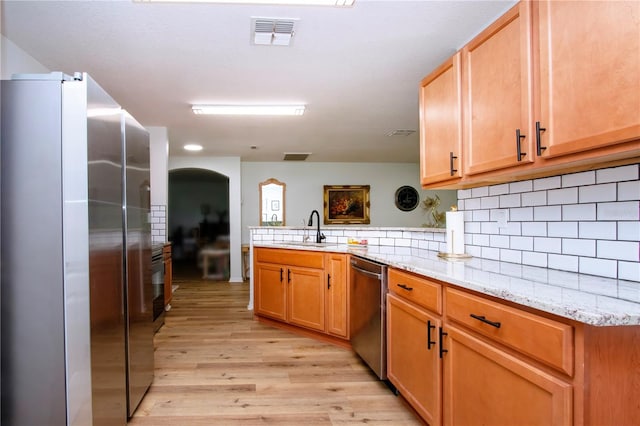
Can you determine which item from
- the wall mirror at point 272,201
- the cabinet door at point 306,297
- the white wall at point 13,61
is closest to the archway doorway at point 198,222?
the wall mirror at point 272,201

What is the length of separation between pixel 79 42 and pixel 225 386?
2469 mm

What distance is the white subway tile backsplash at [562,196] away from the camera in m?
1.72

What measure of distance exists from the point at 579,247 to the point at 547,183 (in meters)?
0.37

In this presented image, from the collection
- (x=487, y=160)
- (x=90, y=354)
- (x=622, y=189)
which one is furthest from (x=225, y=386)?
(x=622, y=189)

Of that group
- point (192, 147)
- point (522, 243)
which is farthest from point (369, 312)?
point (192, 147)

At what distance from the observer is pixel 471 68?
2020mm

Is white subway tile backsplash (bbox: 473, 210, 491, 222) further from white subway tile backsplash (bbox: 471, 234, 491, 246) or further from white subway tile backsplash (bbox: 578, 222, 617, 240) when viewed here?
white subway tile backsplash (bbox: 578, 222, 617, 240)

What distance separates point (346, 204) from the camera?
778 centimetres

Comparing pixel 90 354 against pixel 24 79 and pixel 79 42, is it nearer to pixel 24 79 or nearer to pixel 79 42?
pixel 24 79

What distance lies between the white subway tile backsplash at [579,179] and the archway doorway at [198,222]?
6.16 meters

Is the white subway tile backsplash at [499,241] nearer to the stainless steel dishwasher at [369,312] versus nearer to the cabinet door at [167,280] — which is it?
the stainless steel dishwasher at [369,312]

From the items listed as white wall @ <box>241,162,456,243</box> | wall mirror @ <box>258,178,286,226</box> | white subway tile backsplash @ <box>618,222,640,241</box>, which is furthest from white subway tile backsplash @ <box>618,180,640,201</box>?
wall mirror @ <box>258,178,286,226</box>

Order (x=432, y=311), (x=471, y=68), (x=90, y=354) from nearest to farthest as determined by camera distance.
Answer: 1. (x=90, y=354)
2. (x=432, y=311)
3. (x=471, y=68)

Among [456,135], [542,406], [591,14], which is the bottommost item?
[542,406]
